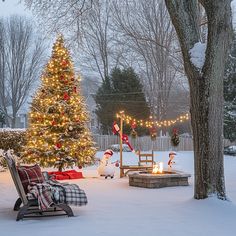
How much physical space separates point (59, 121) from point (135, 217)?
27.2 feet

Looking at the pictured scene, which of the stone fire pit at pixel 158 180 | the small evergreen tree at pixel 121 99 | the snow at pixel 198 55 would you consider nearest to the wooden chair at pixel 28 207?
the snow at pixel 198 55

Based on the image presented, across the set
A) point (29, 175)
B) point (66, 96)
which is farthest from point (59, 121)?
point (29, 175)

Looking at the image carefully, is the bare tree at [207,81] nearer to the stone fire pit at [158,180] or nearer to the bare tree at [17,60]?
the stone fire pit at [158,180]

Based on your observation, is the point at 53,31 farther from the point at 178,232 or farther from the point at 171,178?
the point at 178,232

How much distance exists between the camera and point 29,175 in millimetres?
8188

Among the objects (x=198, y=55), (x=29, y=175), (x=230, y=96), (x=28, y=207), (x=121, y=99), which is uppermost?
(x=121, y=99)

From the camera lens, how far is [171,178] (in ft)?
40.6

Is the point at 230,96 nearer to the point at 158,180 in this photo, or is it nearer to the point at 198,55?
the point at 158,180

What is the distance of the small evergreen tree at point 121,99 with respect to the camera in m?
31.8

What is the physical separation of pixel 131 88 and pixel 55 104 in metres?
17.5

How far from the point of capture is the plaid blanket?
7537 mm

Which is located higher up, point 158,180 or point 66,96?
point 66,96

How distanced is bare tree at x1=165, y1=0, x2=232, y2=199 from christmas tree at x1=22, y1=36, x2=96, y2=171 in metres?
7.22

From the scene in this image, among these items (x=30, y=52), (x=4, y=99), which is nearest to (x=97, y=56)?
(x=30, y=52)
